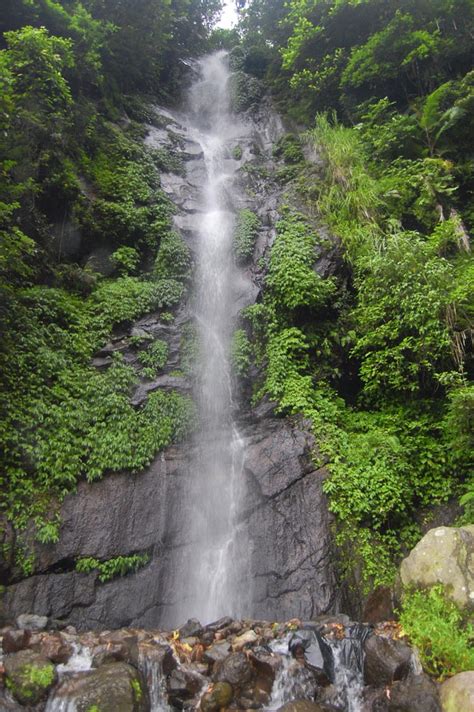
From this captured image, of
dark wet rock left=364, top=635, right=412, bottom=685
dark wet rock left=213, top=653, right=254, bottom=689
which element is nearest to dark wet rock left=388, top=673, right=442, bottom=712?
dark wet rock left=364, top=635, right=412, bottom=685

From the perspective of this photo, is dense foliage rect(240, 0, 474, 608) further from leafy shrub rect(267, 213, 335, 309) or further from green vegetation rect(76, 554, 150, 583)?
green vegetation rect(76, 554, 150, 583)

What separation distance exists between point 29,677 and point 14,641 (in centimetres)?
64

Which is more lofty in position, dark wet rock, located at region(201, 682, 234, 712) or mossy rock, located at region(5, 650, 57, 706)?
mossy rock, located at region(5, 650, 57, 706)

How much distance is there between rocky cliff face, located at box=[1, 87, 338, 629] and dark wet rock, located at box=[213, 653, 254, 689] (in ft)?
5.95

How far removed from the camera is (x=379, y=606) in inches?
228

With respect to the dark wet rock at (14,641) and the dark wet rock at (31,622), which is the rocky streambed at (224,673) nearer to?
the dark wet rock at (14,641)

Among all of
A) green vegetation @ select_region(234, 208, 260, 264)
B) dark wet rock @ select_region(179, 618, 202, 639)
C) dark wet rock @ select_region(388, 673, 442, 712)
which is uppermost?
green vegetation @ select_region(234, 208, 260, 264)

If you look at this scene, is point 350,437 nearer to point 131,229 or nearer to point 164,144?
point 131,229

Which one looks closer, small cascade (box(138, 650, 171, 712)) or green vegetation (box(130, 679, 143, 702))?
green vegetation (box(130, 679, 143, 702))

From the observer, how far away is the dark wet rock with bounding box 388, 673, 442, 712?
4.01 m

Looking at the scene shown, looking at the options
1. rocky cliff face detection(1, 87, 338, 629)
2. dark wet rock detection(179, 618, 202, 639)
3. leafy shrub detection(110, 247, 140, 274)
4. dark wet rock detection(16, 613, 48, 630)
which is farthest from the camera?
leafy shrub detection(110, 247, 140, 274)

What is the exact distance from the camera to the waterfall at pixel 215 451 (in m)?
7.06

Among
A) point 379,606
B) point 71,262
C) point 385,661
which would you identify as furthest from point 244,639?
point 71,262

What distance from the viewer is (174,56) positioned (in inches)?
792
